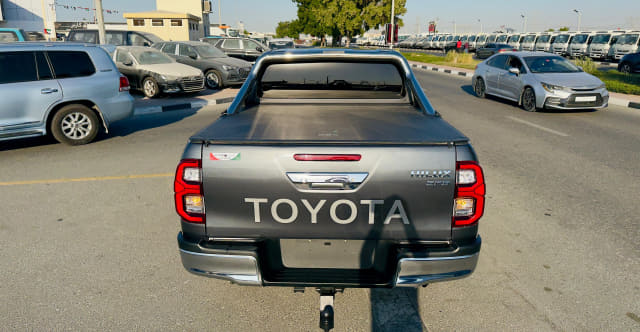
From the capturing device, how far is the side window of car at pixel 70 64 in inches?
306

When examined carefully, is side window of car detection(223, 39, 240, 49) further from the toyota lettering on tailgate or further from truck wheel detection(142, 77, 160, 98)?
the toyota lettering on tailgate

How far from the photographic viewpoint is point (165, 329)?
9.12 feet

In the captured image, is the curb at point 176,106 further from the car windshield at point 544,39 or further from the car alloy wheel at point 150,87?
the car windshield at point 544,39

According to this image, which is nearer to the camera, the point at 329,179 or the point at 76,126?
the point at 329,179

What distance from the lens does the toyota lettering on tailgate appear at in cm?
239

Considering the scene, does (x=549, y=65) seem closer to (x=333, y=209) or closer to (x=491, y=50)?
(x=333, y=209)

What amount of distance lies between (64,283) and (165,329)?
1.10 m

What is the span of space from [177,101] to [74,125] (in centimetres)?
529

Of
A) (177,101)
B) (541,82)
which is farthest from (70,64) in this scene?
(541,82)

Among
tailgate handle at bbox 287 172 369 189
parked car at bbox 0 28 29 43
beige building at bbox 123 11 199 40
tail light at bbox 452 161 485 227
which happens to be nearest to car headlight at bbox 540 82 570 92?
tail light at bbox 452 161 485 227

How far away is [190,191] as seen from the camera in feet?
8.09

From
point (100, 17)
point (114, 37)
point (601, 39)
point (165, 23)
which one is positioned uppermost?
point (165, 23)

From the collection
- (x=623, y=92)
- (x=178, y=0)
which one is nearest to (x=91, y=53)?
(x=623, y=92)

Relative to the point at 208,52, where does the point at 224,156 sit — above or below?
below
